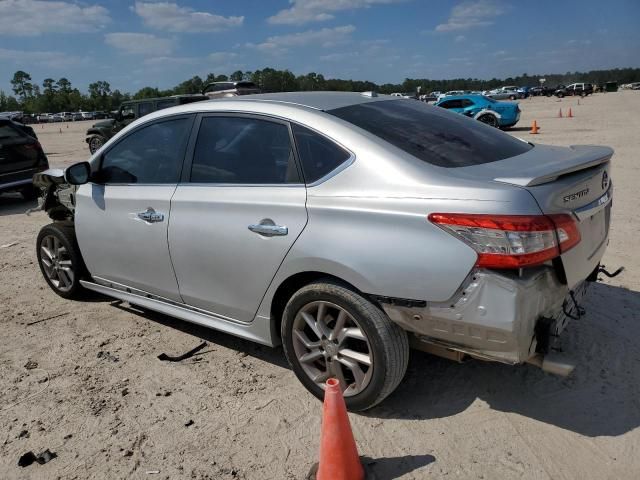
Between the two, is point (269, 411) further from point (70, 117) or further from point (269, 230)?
point (70, 117)

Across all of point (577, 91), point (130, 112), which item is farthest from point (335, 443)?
point (577, 91)

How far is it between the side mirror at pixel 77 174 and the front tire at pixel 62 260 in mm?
742

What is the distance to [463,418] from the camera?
9.76 ft

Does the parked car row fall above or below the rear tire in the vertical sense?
A: below

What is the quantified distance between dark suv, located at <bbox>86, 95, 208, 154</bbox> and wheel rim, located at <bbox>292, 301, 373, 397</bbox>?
10.7 meters

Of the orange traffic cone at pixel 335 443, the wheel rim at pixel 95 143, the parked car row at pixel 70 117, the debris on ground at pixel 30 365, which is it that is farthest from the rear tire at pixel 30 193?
the parked car row at pixel 70 117

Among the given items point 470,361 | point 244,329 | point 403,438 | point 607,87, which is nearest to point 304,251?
point 244,329

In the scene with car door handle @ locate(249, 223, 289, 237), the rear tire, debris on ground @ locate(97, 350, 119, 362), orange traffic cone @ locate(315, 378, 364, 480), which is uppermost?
car door handle @ locate(249, 223, 289, 237)

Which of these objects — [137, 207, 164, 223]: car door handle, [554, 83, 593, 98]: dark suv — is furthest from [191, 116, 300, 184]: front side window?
[554, 83, 593, 98]: dark suv

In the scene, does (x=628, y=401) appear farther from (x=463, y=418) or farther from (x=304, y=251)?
(x=304, y=251)

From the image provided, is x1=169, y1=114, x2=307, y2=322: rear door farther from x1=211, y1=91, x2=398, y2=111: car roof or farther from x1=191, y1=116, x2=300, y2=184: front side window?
x1=211, y1=91, x2=398, y2=111: car roof

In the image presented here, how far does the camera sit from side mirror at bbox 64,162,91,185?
4.12 metres

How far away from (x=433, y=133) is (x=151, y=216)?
196 cm

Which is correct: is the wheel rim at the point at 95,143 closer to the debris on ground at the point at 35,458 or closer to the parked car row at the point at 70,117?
the debris on ground at the point at 35,458
